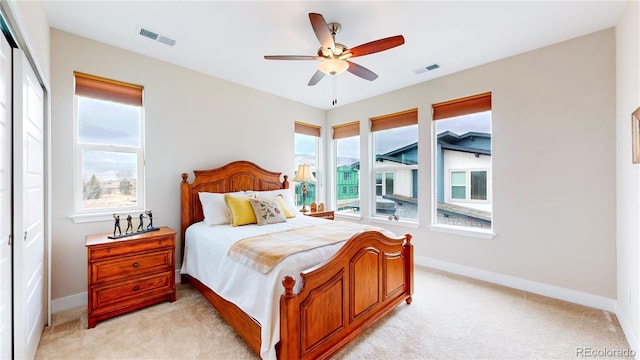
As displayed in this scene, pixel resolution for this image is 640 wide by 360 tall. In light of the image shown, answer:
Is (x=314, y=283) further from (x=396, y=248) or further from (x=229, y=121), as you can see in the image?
(x=229, y=121)

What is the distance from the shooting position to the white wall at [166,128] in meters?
2.53

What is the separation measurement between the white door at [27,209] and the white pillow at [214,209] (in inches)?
51.6

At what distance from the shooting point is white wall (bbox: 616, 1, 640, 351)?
1.93 meters

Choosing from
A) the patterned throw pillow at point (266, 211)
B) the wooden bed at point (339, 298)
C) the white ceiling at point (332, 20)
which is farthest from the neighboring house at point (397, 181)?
the patterned throw pillow at point (266, 211)

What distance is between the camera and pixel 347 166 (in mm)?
5027

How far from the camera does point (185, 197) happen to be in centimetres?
319

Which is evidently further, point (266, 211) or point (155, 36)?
point (266, 211)

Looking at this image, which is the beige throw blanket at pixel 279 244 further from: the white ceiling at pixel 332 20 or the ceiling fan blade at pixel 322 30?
the white ceiling at pixel 332 20

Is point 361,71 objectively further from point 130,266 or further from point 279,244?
point 130,266

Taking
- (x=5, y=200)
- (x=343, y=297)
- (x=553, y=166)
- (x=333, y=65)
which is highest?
(x=333, y=65)

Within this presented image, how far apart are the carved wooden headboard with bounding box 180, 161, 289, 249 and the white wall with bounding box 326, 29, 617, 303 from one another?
2.79m

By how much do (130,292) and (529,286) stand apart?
4.09 metres

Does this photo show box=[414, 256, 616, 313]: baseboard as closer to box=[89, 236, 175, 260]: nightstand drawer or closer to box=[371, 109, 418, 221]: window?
box=[371, 109, 418, 221]: window

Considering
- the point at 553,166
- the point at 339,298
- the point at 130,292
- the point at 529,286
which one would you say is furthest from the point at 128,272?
the point at 553,166
